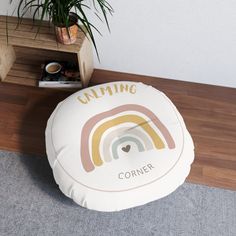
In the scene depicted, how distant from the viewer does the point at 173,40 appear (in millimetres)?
1868

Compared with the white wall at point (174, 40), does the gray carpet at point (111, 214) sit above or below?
below

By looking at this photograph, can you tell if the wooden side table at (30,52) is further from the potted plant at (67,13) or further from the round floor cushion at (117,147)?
the round floor cushion at (117,147)

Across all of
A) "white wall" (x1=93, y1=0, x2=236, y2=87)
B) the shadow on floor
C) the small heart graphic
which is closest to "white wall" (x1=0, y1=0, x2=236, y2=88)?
"white wall" (x1=93, y1=0, x2=236, y2=87)

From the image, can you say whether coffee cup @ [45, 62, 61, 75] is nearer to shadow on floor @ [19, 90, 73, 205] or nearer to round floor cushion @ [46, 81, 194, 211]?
shadow on floor @ [19, 90, 73, 205]

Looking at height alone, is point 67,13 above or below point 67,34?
above

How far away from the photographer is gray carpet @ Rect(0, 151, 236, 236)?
1.55 metres

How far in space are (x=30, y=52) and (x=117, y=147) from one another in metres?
1.06

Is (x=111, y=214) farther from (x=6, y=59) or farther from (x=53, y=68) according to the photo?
(x=6, y=59)

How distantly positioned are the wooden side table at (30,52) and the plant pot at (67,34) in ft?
0.09

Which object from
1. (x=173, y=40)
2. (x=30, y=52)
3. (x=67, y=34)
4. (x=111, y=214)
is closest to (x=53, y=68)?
(x=30, y=52)

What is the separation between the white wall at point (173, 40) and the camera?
1702 mm

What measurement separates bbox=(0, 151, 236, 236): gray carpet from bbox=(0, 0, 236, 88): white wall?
0.76 metres

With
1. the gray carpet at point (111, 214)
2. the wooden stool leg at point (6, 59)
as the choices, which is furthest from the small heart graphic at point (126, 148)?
the wooden stool leg at point (6, 59)

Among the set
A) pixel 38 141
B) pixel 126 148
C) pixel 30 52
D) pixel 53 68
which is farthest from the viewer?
pixel 30 52
